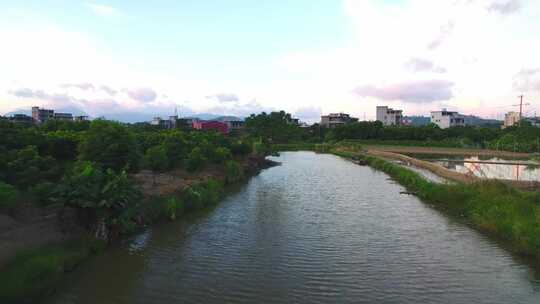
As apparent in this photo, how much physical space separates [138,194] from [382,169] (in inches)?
1513

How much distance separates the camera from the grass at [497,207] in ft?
58.4

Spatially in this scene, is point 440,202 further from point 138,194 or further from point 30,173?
point 30,173

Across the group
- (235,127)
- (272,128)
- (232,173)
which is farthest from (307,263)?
(235,127)

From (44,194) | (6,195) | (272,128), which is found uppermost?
(272,128)

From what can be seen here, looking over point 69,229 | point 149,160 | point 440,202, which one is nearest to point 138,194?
point 69,229

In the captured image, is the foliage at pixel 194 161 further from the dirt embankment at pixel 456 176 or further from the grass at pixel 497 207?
the dirt embankment at pixel 456 176

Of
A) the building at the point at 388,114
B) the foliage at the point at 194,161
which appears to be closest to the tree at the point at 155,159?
the foliage at the point at 194,161

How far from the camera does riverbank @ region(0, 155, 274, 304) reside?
38.7 feet

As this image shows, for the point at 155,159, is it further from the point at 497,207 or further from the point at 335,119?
the point at 335,119

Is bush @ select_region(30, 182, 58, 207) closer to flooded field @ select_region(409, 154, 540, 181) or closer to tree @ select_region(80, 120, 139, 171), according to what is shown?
tree @ select_region(80, 120, 139, 171)

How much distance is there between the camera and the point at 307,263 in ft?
52.7

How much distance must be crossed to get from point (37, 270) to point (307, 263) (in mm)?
9643

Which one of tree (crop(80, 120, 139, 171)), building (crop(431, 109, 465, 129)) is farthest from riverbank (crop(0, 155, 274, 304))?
building (crop(431, 109, 465, 129))

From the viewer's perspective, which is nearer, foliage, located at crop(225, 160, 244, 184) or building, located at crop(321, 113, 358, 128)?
foliage, located at crop(225, 160, 244, 184)
